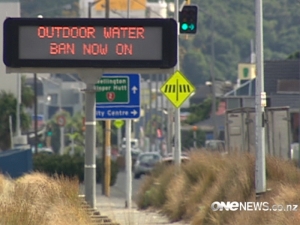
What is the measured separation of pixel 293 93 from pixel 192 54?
7169 cm

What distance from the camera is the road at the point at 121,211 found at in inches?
613

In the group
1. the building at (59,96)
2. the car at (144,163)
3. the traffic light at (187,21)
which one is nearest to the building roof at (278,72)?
the car at (144,163)

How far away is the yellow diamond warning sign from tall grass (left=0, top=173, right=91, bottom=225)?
330 inches

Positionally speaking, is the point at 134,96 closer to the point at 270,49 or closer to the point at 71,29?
the point at 71,29

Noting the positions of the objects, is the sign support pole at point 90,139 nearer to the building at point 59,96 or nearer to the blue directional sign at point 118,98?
the blue directional sign at point 118,98

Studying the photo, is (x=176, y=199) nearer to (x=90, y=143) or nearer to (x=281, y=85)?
(x=90, y=143)

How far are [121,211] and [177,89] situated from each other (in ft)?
15.5

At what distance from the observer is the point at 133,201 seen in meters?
28.5

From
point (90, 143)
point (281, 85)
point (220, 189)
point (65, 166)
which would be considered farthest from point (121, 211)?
point (281, 85)

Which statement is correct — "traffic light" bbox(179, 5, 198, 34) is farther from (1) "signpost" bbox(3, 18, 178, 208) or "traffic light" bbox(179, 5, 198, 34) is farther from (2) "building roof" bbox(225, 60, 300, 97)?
(2) "building roof" bbox(225, 60, 300, 97)

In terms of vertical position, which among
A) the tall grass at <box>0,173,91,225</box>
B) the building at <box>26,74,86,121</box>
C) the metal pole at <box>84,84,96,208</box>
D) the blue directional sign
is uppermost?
the building at <box>26,74,86,121</box>

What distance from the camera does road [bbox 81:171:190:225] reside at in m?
15.6

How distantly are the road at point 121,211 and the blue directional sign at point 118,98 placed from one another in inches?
98.3

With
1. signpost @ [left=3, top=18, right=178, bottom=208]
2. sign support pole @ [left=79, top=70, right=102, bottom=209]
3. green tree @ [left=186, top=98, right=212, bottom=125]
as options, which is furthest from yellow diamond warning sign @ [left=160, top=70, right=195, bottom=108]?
green tree @ [left=186, top=98, right=212, bottom=125]
